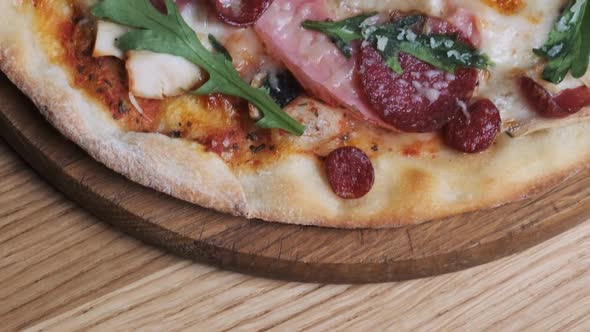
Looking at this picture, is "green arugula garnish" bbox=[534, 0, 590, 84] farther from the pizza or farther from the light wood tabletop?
the light wood tabletop

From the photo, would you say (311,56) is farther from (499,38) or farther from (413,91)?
(499,38)

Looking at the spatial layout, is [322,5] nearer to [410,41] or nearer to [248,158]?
[410,41]

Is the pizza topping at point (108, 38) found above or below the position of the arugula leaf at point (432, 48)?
above

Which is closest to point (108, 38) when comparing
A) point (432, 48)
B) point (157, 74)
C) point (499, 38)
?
point (157, 74)

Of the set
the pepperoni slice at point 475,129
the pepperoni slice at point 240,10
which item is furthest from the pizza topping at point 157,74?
the pepperoni slice at point 475,129

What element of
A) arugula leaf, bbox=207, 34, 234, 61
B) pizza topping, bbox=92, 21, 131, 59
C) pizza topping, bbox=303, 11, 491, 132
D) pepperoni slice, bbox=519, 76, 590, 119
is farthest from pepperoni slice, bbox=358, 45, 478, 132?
pizza topping, bbox=92, 21, 131, 59

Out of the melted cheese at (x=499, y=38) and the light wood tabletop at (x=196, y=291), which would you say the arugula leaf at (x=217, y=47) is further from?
the light wood tabletop at (x=196, y=291)
